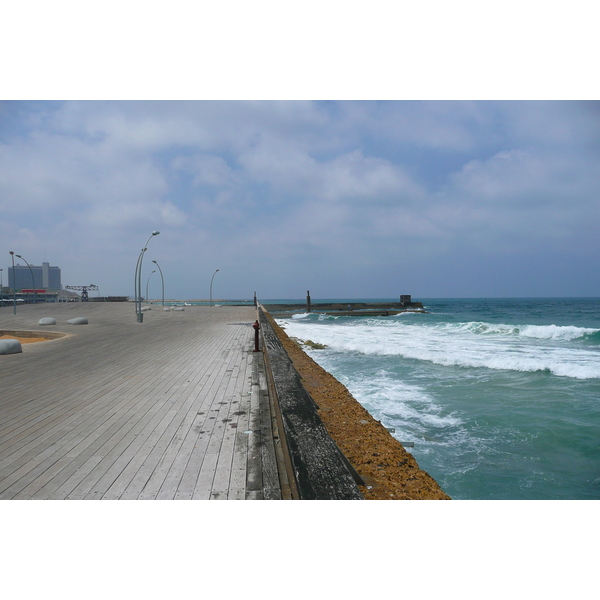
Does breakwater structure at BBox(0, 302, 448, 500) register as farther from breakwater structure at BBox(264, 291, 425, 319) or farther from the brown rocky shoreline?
breakwater structure at BBox(264, 291, 425, 319)

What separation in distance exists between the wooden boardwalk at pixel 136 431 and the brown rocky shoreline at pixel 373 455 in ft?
3.16

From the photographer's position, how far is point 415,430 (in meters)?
7.27

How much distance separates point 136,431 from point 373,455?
112 inches

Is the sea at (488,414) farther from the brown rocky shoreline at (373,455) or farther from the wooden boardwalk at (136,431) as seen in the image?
the wooden boardwalk at (136,431)

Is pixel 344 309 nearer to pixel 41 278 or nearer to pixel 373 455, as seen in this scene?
pixel 373 455

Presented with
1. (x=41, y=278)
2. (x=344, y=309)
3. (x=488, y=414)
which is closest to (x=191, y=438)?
(x=488, y=414)

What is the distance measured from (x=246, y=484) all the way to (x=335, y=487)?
1181 millimetres

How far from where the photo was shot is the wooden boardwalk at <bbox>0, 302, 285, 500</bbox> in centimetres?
314

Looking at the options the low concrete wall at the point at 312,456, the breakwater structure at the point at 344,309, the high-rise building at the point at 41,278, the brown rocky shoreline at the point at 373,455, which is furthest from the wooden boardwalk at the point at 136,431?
the high-rise building at the point at 41,278

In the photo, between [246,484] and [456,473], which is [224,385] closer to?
[246,484]

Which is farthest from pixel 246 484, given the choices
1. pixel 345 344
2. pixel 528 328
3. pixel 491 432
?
pixel 528 328

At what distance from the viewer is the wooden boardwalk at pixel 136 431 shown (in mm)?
3141

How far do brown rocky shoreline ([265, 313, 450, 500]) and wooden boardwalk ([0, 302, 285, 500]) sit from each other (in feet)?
3.16

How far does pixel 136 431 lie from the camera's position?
4.34 m
